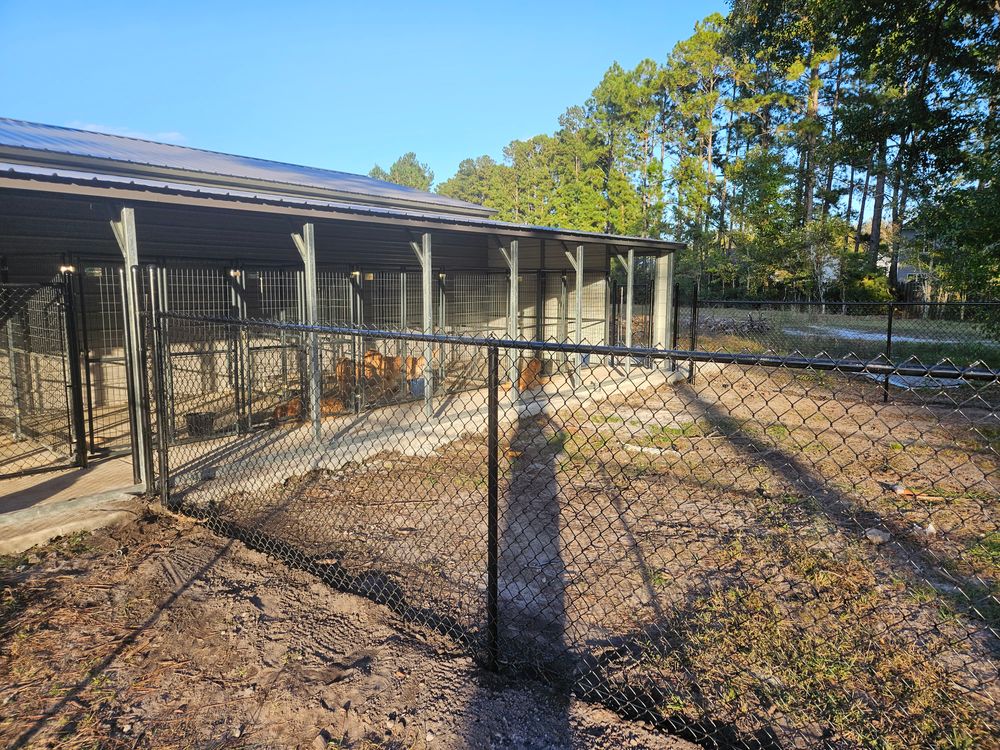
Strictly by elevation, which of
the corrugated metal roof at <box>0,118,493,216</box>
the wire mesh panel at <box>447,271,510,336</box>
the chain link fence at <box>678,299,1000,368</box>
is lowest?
the chain link fence at <box>678,299,1000,368</box>

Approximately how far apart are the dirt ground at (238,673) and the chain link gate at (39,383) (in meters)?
2.58

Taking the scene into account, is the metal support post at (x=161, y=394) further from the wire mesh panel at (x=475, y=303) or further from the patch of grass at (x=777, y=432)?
the patch of grass at (x=777, y=432)

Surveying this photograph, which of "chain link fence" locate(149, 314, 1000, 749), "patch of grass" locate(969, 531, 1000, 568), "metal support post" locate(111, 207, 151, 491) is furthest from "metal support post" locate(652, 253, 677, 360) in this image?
"metal support post" locate(111, 207, 151, 491)

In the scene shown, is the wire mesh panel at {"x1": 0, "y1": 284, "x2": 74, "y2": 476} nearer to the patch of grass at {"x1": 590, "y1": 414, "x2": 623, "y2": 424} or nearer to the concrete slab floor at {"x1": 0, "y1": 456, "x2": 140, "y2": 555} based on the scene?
the concrete slab floor at {"x1": 0, "y1": 456, "x2": 140, "y2": 555}

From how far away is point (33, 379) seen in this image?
25.1ft

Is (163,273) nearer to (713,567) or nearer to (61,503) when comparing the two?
(61,503)

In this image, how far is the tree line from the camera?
38.0ft

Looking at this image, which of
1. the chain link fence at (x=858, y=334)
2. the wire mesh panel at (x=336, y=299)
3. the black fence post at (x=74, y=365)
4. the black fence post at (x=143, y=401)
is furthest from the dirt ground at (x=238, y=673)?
the chain link fence at (x=858, y=334)

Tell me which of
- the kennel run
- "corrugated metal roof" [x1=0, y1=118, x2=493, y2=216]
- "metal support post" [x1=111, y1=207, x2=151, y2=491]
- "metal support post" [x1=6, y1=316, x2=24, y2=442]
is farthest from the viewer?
"corrugated metal roof" [x1=0, y1=118, x2=493, y2=216]

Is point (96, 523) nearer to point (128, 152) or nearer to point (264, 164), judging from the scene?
point (128, 152)

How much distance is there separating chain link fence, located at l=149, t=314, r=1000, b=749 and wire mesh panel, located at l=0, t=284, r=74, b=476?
1.25 metres

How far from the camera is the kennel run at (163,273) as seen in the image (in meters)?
5.59

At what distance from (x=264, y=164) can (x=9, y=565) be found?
12398 millimetres

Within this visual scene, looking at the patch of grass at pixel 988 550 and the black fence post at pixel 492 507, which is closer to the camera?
the black fence post at pixel 492 507
